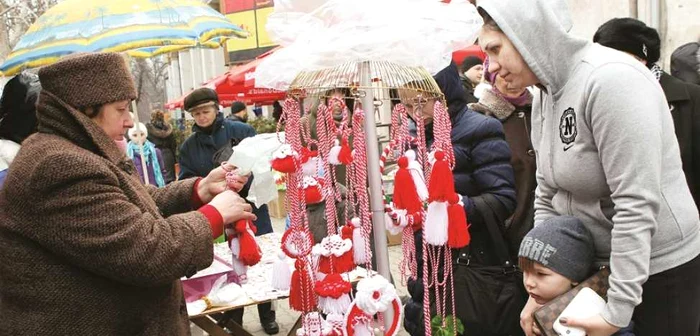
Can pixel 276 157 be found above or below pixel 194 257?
above

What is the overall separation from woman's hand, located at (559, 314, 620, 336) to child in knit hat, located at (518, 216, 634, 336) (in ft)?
0.42

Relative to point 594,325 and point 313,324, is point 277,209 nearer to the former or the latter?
point 313,324

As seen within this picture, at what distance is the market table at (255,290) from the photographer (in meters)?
3.21

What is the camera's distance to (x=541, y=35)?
1.76m

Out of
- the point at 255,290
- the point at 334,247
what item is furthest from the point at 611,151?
the point at 255,290

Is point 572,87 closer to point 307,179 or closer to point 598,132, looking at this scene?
point 598,132

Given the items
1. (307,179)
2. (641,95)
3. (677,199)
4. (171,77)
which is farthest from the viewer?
(171,77)

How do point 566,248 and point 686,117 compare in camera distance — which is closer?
point 566,248

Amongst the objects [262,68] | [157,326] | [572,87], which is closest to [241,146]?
[262,68]

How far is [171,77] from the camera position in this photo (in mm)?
40000

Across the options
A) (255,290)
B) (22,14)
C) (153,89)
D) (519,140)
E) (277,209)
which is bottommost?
(153,89)

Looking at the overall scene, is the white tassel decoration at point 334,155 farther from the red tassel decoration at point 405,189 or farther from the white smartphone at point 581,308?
the white smartphone at point 581,308

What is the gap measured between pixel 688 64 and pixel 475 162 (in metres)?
2.49

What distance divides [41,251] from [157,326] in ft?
1.37
